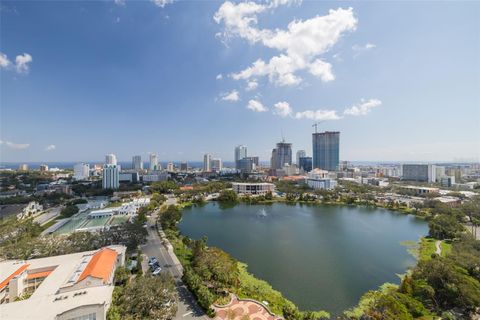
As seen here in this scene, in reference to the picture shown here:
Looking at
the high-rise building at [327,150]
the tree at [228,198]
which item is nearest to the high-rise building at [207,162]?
the high-rise building at [327,150]

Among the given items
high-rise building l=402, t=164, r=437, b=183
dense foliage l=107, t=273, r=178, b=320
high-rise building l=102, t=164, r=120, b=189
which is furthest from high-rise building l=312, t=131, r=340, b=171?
dense foliage l=107, t=273, r=178, b=320

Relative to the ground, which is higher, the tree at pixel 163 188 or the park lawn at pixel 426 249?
the tree at pixel 163 188

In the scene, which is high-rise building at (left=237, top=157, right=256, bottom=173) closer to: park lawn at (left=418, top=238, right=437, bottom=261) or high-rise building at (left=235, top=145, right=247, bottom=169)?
high-rise building at (left=235, top=145, right=247, bottom=169)

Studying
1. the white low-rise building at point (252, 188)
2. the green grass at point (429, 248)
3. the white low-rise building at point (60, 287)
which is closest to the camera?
the white low-rise building at point (60, 287)

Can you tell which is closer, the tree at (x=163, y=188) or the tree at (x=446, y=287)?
the tree at (x=446, y=287)

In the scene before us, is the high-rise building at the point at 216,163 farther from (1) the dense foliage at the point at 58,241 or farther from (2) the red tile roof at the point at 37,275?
(2) the red tile roof at the point at 37,275

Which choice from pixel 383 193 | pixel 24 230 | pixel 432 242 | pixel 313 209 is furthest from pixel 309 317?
pixel 383 193

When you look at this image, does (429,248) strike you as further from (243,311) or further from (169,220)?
(169,220)
